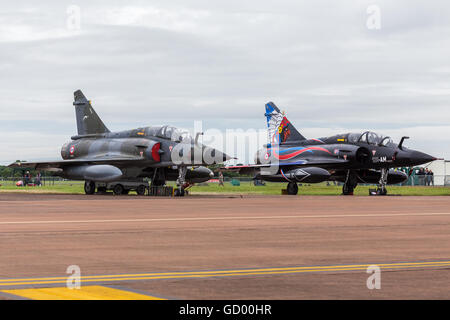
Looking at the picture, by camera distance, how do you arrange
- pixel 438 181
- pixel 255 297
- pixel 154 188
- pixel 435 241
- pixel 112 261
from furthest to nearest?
pixel 438 181 → pixel 154 188 → pixel 435 241 → pixel 112 261 → pixel 255 297

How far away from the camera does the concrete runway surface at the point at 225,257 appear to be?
23.1 ft

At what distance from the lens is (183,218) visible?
17.6 metres

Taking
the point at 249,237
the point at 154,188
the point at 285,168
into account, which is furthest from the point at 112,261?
the point at 285,168

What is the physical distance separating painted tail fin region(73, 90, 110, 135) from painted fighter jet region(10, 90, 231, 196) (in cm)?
49

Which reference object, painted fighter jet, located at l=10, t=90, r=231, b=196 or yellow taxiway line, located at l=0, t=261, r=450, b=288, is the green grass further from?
yellow taxiway line, located at l=0, t=261, r=450, b=288

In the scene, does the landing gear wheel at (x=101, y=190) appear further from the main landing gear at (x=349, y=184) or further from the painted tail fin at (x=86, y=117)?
the main landing gear at (x=349, y=184)

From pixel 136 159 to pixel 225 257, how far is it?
29916mm

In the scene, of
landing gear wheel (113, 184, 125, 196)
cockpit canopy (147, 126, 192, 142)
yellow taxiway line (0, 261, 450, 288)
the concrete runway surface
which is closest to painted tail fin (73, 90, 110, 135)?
landing gear wheel (113, 184, 125, 196)

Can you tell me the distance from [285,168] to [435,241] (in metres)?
29.8

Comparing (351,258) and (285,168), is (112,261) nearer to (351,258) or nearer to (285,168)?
(351,258)

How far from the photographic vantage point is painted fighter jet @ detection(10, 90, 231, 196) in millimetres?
37594
